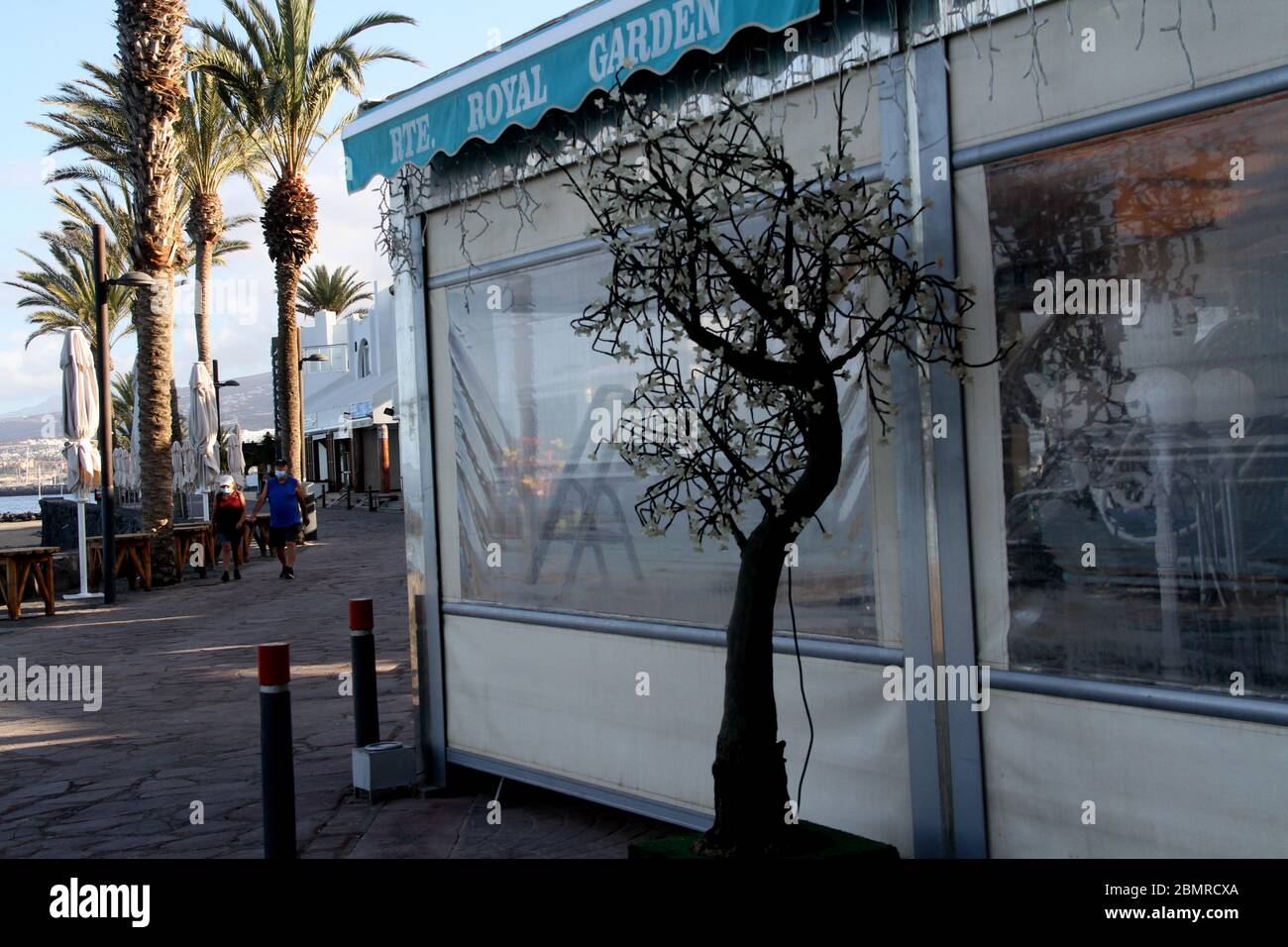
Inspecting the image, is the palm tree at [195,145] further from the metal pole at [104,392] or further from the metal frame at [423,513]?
the metal frame at [423,513]

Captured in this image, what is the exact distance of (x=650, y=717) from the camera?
16.8 feet

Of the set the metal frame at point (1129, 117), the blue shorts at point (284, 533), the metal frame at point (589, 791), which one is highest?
the metal frame at point (1129, 117)

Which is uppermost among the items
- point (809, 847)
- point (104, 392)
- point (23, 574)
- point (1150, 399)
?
point (104, 392)

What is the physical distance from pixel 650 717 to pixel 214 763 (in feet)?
10.7

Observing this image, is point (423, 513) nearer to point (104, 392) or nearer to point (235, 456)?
point (104, 392)

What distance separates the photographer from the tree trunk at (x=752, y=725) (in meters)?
3.63

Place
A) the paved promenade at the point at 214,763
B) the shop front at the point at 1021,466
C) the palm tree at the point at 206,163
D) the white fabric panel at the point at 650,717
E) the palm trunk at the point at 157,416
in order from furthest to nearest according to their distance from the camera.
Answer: the palm tree at the point at 206,163 < the palm trunk at the point at 157,416 < the paved promenade at the point at 214,763 < the white fabric panel at the point at 650,717 < the shop front at the point at 1021,466

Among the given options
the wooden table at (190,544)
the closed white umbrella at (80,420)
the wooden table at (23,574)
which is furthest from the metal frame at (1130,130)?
the wooden table at (190,544)

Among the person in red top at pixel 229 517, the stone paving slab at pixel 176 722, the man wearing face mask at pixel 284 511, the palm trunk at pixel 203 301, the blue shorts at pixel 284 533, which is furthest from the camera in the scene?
the palm trunk at pixel 203 301

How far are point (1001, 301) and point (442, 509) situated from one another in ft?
10.9

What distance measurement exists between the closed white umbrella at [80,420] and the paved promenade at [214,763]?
316 cm

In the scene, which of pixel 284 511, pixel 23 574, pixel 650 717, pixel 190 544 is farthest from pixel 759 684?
pixel 190 544

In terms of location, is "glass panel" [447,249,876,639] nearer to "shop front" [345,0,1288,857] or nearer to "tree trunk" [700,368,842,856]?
"shop front" [345,0,1288,857]

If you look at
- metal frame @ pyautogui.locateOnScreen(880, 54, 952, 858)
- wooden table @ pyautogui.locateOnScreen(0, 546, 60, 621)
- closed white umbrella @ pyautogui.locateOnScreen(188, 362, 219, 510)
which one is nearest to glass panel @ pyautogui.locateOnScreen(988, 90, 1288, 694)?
metal frame @ pyautogui.locateOnScreen(880, 54, 952, 858)
